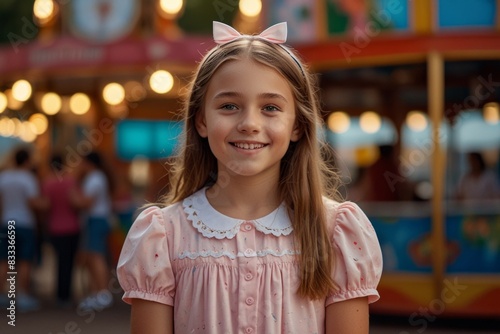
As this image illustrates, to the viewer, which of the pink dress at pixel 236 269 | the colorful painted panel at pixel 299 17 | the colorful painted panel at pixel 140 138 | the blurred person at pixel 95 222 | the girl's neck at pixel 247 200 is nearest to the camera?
the pink dress at pixel 236 269

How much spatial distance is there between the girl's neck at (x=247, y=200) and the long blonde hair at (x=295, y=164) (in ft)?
0.15

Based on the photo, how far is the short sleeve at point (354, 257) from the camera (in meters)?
2.27

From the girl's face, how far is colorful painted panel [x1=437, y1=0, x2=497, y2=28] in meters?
6.59

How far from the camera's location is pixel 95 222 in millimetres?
9766

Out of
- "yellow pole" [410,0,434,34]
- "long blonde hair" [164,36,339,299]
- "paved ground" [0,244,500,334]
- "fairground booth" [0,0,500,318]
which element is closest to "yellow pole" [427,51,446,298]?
"fairground booth" [0,0,500,318]

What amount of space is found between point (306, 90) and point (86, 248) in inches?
305

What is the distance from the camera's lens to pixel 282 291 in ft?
7.38

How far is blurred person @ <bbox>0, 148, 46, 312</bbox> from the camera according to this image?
943cm

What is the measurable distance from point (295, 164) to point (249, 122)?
0.82ft

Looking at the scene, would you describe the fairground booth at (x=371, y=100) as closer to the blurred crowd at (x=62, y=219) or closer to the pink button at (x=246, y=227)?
the blurred crowd at (x=62, y=219)

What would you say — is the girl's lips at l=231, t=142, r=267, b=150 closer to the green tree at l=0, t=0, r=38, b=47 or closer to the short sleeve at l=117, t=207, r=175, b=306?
the short sleeve at l=117, t=207, r=175, b=306

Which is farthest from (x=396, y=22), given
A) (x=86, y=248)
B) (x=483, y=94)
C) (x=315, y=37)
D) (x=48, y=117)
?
(x=48, y=117)

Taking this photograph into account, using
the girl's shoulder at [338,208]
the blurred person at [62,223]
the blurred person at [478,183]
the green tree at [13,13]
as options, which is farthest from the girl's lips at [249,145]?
the green tree at [13,13]

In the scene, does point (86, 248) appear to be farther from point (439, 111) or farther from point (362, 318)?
point (362, 318)
